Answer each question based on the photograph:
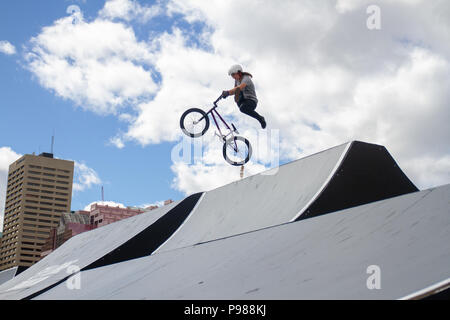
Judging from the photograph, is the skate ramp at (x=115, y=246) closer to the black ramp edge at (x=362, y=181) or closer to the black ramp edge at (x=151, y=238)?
the black ramp edge at (x=151, y=238)

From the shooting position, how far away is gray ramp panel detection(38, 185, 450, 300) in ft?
10.6

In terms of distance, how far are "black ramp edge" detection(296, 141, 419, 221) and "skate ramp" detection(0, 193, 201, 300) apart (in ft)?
12.5

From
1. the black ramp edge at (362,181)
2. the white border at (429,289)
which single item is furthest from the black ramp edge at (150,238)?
the white border at (429,289)

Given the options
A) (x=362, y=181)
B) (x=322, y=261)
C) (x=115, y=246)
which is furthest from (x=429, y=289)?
(x=115, y=246)

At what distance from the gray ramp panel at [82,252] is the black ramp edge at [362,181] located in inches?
164

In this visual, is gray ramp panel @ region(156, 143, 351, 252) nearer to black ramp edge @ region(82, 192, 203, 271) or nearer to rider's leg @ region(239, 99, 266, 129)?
black ramp edge @ region(82, 192, 203, 271)

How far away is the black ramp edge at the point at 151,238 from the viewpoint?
354 inches

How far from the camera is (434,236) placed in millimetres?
3607
